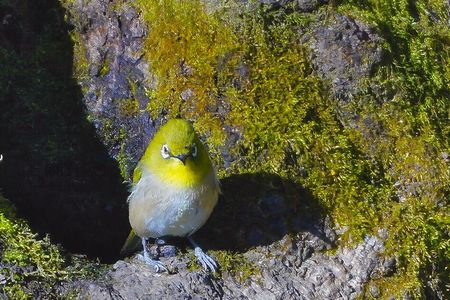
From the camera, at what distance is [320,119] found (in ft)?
16.7

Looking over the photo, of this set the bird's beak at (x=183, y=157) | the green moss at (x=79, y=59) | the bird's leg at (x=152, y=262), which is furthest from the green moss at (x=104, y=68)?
the bird's leg at (x=152, y=262)

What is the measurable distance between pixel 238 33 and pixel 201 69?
0.34 meters

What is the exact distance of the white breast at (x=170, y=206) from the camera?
4.56 meters

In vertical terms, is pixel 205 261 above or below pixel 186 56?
below

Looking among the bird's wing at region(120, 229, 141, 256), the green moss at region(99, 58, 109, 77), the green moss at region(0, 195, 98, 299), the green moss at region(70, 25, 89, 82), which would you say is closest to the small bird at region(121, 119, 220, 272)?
the bird's wing at region(120, 229, 141, 256)

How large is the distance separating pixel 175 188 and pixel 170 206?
120 mm

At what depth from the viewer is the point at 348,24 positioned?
5219mm

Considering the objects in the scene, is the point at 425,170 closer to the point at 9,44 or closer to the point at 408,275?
the point at 408,275

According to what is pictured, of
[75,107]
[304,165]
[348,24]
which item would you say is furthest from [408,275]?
[75,107]

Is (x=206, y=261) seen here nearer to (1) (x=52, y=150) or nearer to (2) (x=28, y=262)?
(2) (x=28, y=262)

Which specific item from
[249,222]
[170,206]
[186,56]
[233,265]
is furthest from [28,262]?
[186,56]

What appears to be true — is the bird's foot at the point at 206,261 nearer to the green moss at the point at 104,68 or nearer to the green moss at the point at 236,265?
the green moss at the point at 236,265

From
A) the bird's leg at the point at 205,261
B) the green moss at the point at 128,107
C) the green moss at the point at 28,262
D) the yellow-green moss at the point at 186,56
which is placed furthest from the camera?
the green moss at the point at 128,107

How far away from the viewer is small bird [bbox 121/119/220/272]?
449cm
